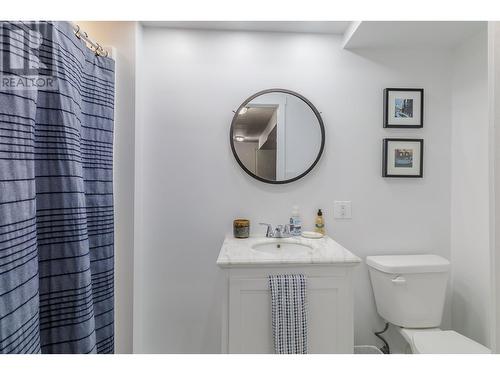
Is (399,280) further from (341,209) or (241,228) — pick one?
(241,228)

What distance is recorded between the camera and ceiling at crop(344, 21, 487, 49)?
1389mm

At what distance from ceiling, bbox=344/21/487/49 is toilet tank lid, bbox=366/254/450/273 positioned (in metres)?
1.36

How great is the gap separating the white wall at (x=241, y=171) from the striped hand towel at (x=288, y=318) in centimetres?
54

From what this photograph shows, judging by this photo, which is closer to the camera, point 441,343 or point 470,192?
point 441,343

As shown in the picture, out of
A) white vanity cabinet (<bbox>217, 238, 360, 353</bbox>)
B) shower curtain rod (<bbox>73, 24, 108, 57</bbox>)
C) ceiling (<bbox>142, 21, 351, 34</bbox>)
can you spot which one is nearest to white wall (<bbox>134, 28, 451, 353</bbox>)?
ceiling (<bbox>142, 21, 351, 34</bbox>)

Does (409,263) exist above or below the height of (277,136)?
below

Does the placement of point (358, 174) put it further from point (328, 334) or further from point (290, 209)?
point (328, 334)

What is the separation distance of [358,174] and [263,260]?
92 centimetres

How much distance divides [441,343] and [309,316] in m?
0.76

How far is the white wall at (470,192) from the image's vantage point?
4.67ft

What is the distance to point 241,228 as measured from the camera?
4.89 ft

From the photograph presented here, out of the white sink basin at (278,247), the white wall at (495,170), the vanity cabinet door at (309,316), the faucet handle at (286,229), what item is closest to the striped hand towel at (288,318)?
the vanity cabinet door at (309,316)

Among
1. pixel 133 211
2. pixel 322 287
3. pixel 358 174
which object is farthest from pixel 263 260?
pixel 358 174

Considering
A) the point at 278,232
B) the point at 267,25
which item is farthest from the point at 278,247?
the point at 267,25
